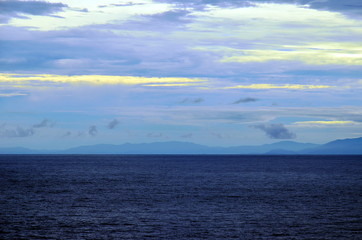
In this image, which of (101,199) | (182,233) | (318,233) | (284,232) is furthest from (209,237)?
(101,199)

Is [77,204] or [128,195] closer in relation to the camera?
[77,204]

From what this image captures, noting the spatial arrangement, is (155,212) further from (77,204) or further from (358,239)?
(358,239)

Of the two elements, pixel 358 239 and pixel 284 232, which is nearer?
pixel 358 239

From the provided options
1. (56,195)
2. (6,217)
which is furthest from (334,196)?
(6,217)

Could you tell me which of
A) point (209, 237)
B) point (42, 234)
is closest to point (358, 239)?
point (209, 237)

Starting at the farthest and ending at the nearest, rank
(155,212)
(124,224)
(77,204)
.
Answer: (77,204)
(155,212)
(124,224)

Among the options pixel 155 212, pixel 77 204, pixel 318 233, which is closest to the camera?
pixel 318 233

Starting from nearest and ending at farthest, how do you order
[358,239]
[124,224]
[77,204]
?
1. [358,239]
2. [124,224]
3. [77,204]

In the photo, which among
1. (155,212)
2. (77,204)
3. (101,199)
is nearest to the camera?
(155,212)

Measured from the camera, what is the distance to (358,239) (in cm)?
4266

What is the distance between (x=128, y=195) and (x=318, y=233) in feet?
134

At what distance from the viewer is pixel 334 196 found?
77062 millimetres

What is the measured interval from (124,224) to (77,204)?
1858 centimetres

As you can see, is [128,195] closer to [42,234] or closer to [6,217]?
[6,217]
